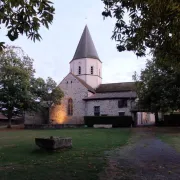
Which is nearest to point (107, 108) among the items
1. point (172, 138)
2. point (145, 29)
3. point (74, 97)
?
point (74, 97)

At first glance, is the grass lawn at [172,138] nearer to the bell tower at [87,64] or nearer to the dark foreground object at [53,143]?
the dark foreground object at [53,143]

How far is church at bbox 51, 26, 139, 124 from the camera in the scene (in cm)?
4747

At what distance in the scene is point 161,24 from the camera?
24.4ft

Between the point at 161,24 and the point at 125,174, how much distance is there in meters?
4.54

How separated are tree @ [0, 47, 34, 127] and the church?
1294cm

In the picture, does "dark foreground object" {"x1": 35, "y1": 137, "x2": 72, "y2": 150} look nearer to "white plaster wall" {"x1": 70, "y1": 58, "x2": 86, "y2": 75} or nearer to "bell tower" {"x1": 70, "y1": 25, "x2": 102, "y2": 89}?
"bell tower" {"x1": 70, "y1": 25, "x2": 102, "y2": 89}

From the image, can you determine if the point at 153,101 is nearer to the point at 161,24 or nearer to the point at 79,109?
the point at 79,109

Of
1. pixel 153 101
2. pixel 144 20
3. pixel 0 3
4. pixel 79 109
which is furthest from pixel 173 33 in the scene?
pixel 79 109

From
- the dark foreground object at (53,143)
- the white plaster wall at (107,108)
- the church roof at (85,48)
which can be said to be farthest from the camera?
the church roof at (85,48)

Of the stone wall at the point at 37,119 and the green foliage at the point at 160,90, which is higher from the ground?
the green foliage at the point at 160,90

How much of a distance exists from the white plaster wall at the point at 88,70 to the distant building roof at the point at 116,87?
2268 mm

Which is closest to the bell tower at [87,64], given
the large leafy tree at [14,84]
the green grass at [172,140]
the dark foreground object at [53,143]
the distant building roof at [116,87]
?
the distant building roof at [116,87]

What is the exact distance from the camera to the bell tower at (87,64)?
58.1 m

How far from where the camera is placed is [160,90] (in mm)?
31406
